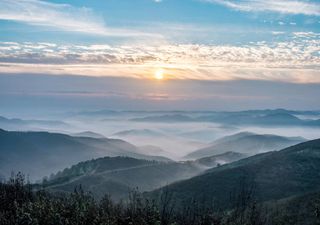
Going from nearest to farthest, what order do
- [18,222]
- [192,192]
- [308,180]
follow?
[18,222], [192,192], [308,180]

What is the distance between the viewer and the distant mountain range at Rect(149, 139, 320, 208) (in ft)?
369

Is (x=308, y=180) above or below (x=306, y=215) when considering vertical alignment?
below

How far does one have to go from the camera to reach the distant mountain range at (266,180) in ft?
369

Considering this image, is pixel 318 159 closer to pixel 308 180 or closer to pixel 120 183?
pixel 308 180

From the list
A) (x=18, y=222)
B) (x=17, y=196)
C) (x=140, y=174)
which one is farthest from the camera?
(x=140, y=174)

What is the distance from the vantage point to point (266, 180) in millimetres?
130125

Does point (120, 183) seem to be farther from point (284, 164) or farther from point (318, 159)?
point (318, 159)

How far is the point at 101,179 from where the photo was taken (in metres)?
171

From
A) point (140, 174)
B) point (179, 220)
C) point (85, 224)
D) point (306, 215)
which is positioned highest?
point (85, 224)

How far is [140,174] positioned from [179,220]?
593ft

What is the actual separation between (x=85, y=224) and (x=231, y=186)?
365 ft

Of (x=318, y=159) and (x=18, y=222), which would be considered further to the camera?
(x=318, y=159)

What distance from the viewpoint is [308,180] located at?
416ft

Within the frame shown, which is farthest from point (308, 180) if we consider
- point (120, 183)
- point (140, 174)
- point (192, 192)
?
point (140, 174)
